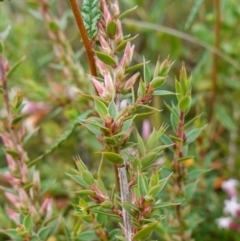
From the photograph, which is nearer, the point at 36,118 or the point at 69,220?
the point at 69,220

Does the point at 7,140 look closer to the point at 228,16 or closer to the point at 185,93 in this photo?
the point at 185,93

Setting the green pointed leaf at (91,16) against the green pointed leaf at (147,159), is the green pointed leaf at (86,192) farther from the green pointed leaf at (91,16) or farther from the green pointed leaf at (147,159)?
the green pointed leaf at (91,16)

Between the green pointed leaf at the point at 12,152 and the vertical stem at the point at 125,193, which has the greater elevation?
the green pointed leaf at the point at 12,152

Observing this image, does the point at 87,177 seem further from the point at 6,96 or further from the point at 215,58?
the point at 215,58

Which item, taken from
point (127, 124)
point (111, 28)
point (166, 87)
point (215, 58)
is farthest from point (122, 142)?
point (166, 87)

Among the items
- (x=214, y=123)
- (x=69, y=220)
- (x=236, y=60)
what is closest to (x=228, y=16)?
(x=236, y=60)

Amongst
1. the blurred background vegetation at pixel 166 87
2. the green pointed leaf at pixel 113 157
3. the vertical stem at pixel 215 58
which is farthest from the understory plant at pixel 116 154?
the vertical stem at pixel 215 58
